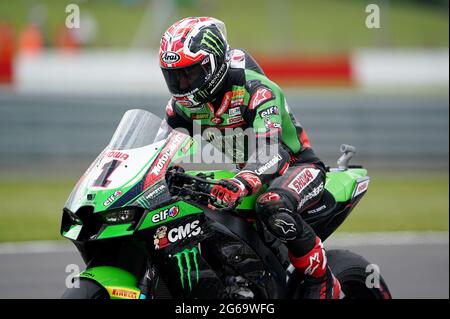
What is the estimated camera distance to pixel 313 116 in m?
14.4

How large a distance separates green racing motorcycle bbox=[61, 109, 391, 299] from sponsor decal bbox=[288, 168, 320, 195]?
258 mm

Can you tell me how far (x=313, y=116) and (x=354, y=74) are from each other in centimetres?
715

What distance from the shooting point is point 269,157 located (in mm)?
4898

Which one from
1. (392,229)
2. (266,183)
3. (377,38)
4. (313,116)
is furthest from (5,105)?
(377,38)

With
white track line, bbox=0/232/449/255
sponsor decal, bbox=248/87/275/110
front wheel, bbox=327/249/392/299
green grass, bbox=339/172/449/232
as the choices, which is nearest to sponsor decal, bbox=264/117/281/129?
sponsor decal, bbox=248/87/275/110

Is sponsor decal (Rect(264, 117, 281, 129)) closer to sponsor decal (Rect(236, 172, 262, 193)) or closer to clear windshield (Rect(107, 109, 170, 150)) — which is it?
sponsor decal (Rect(236, 172, 262, 193))

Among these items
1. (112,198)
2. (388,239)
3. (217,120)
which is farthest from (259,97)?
(388,239)

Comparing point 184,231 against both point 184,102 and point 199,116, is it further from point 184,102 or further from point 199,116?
point 199,116

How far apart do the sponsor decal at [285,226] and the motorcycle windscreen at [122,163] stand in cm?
82

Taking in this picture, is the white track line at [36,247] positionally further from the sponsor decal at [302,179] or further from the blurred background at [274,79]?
the sponsor decal at [302,179]

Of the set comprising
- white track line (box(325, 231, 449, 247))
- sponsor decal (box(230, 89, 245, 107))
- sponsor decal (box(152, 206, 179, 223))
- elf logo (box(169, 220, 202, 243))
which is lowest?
white track line (box(325, 231, 449, 247))

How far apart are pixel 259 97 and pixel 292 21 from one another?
23.5 meters

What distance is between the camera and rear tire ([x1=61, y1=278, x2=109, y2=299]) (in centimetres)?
420
